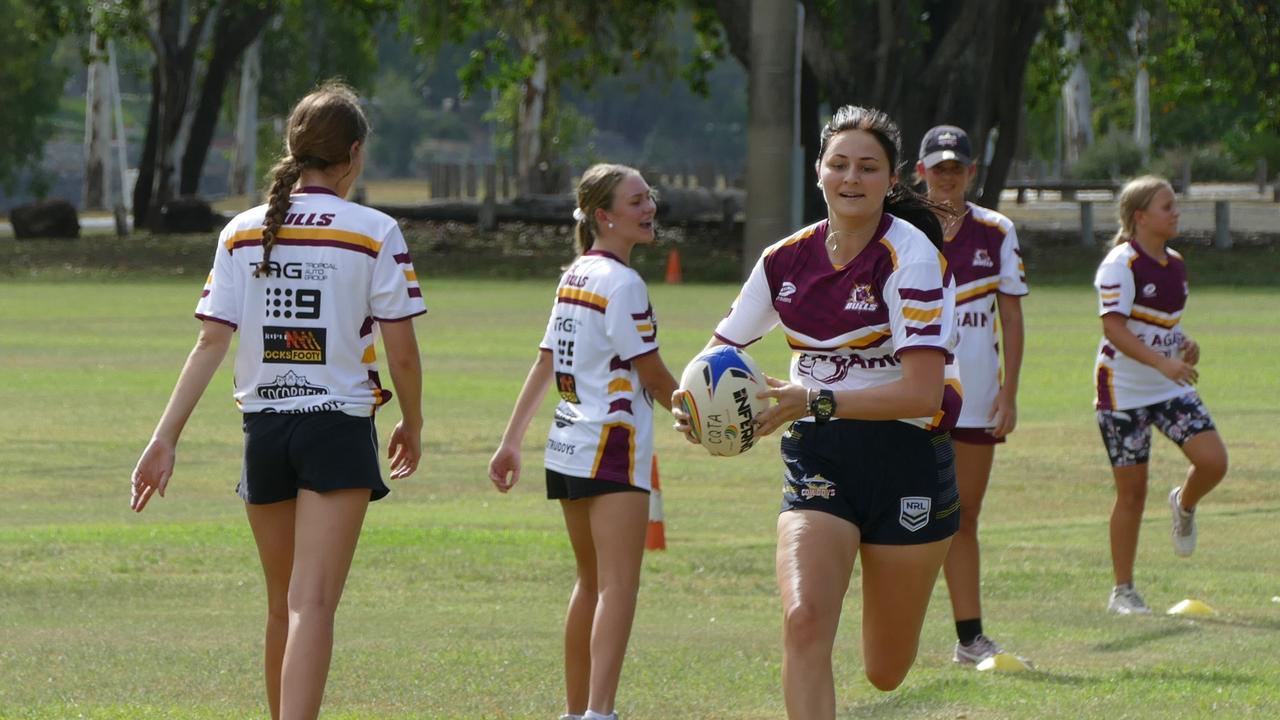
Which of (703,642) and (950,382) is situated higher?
(950,382)

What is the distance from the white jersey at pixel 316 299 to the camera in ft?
19.5

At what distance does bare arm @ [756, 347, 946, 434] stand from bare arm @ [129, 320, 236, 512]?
5.25 feet

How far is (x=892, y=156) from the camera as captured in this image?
5.96 metres

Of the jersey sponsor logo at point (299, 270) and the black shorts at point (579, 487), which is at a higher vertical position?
the jersey sponsor logo at point (299, 270)

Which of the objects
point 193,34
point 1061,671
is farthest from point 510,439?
point 193,34

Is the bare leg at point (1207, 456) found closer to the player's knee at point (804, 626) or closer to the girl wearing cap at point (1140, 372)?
the girl wearing cap at point (1140, 372)

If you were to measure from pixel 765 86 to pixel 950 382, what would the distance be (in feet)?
94.2

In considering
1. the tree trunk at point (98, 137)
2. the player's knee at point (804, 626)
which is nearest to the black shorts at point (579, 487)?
the player's knee at point (804, 626)

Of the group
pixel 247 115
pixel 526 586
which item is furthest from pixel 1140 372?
pixel 247 115

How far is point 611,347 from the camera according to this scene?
278 inches

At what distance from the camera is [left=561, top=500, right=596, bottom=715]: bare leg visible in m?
7.09

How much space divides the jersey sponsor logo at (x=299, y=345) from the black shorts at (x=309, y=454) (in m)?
0.16

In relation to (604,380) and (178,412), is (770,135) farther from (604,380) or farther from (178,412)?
(178,412)

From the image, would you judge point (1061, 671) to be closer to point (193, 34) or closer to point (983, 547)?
point (983, 547)
